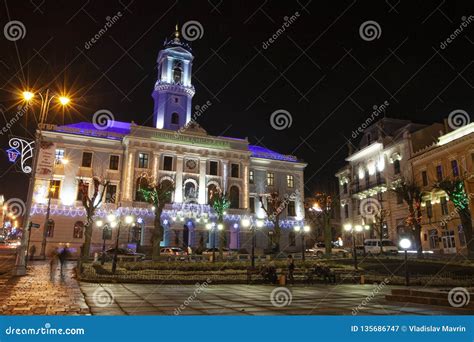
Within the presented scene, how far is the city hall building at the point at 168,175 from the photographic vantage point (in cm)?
4103

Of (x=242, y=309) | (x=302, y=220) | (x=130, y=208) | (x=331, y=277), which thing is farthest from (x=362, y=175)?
(x=242, y=309)

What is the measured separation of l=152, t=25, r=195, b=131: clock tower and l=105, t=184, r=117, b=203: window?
1044 cm

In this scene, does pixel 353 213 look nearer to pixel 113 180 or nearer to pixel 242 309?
pixel 113 180

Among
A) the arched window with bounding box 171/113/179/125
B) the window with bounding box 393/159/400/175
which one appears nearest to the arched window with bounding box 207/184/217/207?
the arched window with bounding box 171/113/179/125

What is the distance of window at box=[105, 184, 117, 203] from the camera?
42719 millimetres

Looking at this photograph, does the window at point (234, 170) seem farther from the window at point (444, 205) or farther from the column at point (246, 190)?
the window at point (444, 205)

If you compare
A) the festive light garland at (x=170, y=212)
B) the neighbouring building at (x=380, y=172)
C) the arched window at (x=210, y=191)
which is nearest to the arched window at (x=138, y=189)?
the festive light garland at (x=170, y=212)

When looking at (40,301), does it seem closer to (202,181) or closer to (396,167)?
(202,181)

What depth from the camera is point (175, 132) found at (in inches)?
1816

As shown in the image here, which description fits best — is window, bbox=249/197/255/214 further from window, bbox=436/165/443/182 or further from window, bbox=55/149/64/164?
window, bbox=55/149/64/164

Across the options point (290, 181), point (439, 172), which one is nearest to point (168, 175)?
point (290, 181)

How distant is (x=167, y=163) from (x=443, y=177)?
29.8m

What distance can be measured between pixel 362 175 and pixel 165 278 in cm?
4079

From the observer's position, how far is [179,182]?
44844mm
